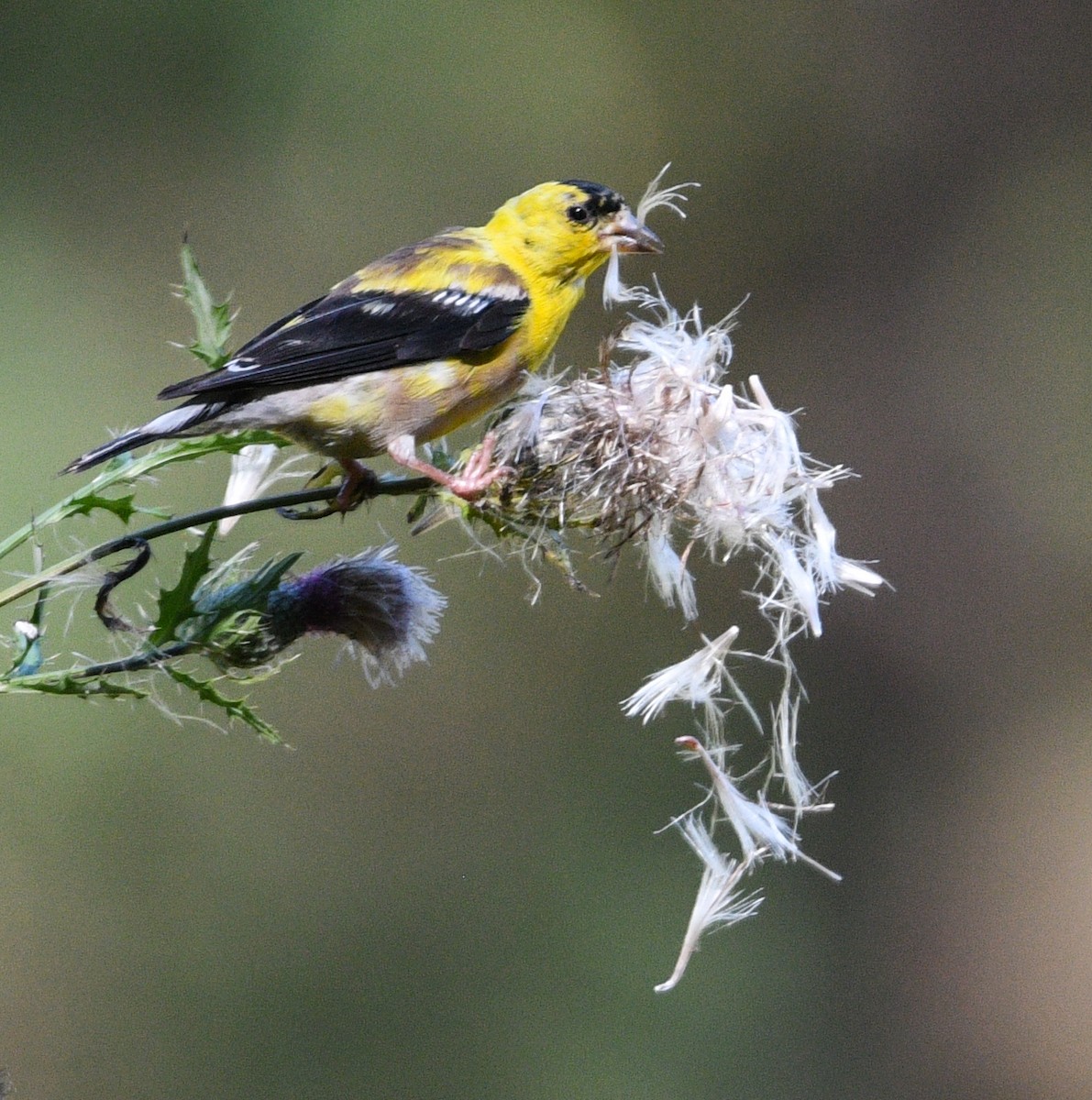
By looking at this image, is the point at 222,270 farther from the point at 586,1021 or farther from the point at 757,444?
the point at 757,444

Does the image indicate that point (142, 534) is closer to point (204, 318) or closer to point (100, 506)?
point (100, 506)

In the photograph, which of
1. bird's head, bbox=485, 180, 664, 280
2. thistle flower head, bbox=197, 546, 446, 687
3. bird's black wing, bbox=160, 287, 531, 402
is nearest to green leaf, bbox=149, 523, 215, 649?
thistle flower head, bbox=197, 546, 446, 687

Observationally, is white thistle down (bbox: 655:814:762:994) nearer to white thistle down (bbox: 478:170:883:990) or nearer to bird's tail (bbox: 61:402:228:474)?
white thistle down (bbox: 478:170:883:990)

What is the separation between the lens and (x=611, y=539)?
2.99 feet

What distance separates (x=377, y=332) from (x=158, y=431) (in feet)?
0.91

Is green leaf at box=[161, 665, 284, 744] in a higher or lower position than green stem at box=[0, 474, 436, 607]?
lower

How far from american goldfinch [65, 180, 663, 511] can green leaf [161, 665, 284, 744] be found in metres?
0.19

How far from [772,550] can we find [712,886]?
0.78ft

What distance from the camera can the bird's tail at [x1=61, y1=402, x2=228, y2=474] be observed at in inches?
33.5

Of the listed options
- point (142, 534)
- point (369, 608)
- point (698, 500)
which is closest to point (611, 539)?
point (698, 500)

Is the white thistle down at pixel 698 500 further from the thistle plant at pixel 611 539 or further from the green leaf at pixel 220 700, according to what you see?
the green leaf at pixel 220 700

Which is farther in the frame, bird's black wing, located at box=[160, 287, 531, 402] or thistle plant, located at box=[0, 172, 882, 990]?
bird's black wing, located at box=[160, 287, 531, 402]

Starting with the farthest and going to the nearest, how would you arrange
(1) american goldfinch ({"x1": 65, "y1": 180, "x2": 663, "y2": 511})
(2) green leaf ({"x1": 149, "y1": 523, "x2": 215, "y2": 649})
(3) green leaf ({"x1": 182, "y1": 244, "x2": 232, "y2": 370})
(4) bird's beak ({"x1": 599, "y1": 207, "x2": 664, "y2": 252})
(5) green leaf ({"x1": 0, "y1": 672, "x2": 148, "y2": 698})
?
(4) bird's beak ({"x1": 599, "y1": 207, "x2": 664, "y2": 252}) < (1) american goldfinch ({"x1": 65, "y1": 180, "x2": 663, "y2": 511}) < (3) green leaf ({"x1": 182, "y1": 244, "x2": 232, "y2": 370}) < (2) green leaf ({"x1": 149, "y1": 523, "x2": 215, "y2": 649}) < (5) green leaf ({"x1": 0, "y1": 672, "x2": 148, "y2": 698})

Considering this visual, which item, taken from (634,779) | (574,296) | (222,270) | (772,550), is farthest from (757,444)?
(222,270)
